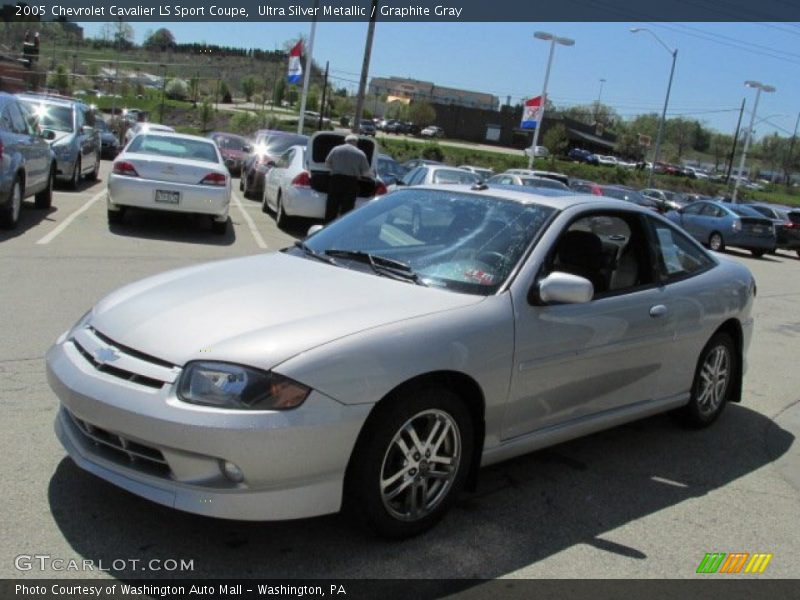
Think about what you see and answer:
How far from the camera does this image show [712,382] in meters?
5.32

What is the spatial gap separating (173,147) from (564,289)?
932 cm

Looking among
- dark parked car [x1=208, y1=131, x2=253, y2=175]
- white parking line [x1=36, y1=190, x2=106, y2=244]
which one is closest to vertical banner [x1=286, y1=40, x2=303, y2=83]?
dark parked car [x1=208, y1=131, x2=253, y2=175]

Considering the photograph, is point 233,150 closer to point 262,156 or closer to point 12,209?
point 262,156

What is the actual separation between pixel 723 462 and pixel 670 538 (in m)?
1.35

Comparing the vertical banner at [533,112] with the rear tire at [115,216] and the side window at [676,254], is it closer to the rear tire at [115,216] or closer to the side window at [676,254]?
the rear tire at [115,216]

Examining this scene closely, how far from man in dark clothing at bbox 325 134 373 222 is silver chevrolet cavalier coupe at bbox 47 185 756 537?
6739mm

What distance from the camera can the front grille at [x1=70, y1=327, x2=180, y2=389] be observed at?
2988mm

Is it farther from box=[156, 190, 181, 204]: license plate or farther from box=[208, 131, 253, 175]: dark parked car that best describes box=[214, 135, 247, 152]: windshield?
box=[156, 190, 181, 204]: license plate

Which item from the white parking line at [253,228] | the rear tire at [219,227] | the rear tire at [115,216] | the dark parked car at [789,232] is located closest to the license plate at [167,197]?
the rear tire at [115,216]

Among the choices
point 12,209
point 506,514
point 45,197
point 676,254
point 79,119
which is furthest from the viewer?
point 79,119

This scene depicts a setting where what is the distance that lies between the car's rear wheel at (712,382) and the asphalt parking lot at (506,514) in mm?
137

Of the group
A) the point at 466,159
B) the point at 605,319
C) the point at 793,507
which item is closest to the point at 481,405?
the point at 605,319

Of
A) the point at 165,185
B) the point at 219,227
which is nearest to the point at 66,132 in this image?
the point at 219,227

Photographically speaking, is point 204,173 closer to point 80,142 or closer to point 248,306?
point 80,142
